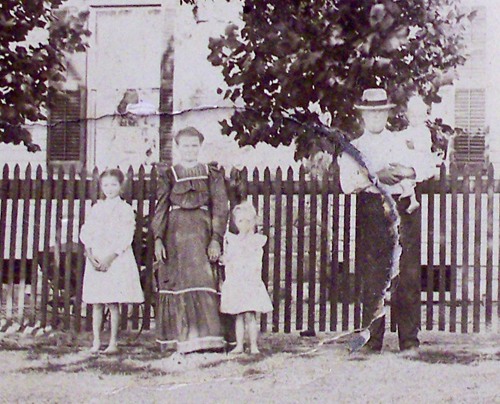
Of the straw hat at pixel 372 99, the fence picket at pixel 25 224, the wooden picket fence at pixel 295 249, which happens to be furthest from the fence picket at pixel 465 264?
the fence picket at pixel 25 224

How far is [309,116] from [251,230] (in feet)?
1.68

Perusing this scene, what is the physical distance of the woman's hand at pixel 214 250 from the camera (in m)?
2.73

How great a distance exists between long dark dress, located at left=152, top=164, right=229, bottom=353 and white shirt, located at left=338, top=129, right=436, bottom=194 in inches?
20.0

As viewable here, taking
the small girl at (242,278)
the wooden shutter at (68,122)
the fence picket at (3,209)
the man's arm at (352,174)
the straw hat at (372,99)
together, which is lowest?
the small girl at (242,278)

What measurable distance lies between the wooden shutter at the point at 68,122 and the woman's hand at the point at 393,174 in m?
1.19

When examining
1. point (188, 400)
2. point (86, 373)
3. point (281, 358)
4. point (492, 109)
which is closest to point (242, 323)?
point (281, 358)

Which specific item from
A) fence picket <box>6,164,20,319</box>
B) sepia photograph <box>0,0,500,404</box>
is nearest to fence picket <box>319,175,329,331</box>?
sepia photograph <box>0,0,500,404</box>

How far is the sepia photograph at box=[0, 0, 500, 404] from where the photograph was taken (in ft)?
8.79

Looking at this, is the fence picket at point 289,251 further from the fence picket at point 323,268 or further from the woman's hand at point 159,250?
the woman's hand at point 159,250

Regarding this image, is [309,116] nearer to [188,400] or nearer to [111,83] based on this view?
[111,83]

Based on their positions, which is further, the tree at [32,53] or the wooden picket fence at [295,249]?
the wooden picket fence at [295,249]

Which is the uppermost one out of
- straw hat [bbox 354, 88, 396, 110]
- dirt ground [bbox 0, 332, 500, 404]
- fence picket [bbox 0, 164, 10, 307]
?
straw hat [bbox 354, 88, 396, 110]

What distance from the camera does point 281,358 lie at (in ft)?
8.91

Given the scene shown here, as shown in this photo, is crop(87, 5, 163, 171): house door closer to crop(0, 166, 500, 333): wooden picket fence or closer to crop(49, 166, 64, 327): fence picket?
crop(0, 166, 500, 333): wooden picket fence
